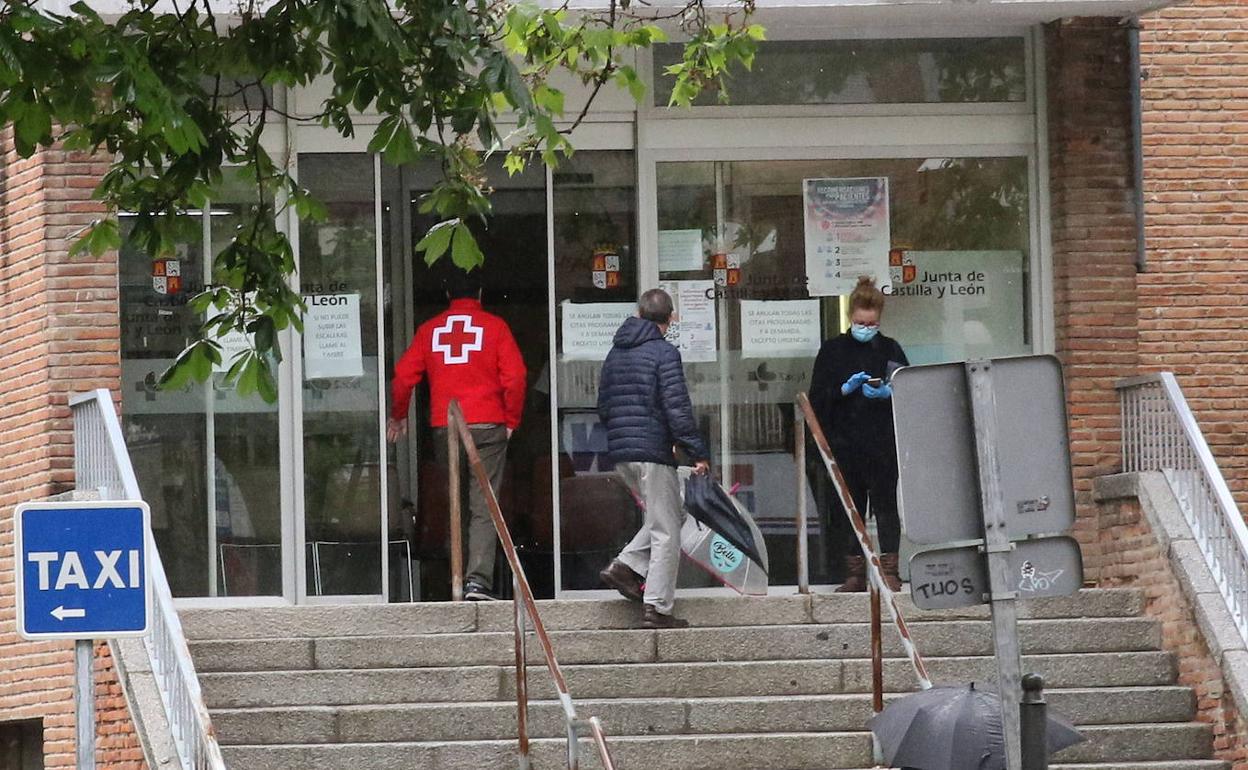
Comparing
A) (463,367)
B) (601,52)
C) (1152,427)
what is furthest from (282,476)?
(1152,427)

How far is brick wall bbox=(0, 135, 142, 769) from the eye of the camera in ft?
43.4

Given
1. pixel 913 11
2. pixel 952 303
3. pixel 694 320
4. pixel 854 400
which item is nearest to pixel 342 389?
pixel 694 320

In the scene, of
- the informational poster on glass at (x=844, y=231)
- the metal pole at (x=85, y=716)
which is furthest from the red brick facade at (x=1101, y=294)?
the metal pole at (x=85, y=716)

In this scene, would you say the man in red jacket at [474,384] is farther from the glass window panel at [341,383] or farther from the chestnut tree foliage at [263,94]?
the chestnut tree foliage at [263,94]

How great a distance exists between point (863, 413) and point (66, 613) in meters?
6.50

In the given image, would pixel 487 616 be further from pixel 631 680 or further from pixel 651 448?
pixel 651 448

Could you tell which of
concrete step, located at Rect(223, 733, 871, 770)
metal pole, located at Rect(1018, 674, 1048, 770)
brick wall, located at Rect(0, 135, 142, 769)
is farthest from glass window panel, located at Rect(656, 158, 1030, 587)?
metal pole, located at Rect(1018, 674, 1048, 770)

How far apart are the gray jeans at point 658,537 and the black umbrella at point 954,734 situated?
111 inches

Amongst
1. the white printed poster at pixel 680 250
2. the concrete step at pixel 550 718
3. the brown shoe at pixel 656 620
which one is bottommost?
the concrete step at pixel 550 718

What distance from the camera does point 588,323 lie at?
47.3ft

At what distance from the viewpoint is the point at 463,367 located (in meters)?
13.2

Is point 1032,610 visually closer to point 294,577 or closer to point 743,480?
point 743,480

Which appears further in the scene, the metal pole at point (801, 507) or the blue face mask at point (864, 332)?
the blue face mask at point (864, 332)

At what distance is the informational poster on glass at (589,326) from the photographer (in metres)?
14.4
